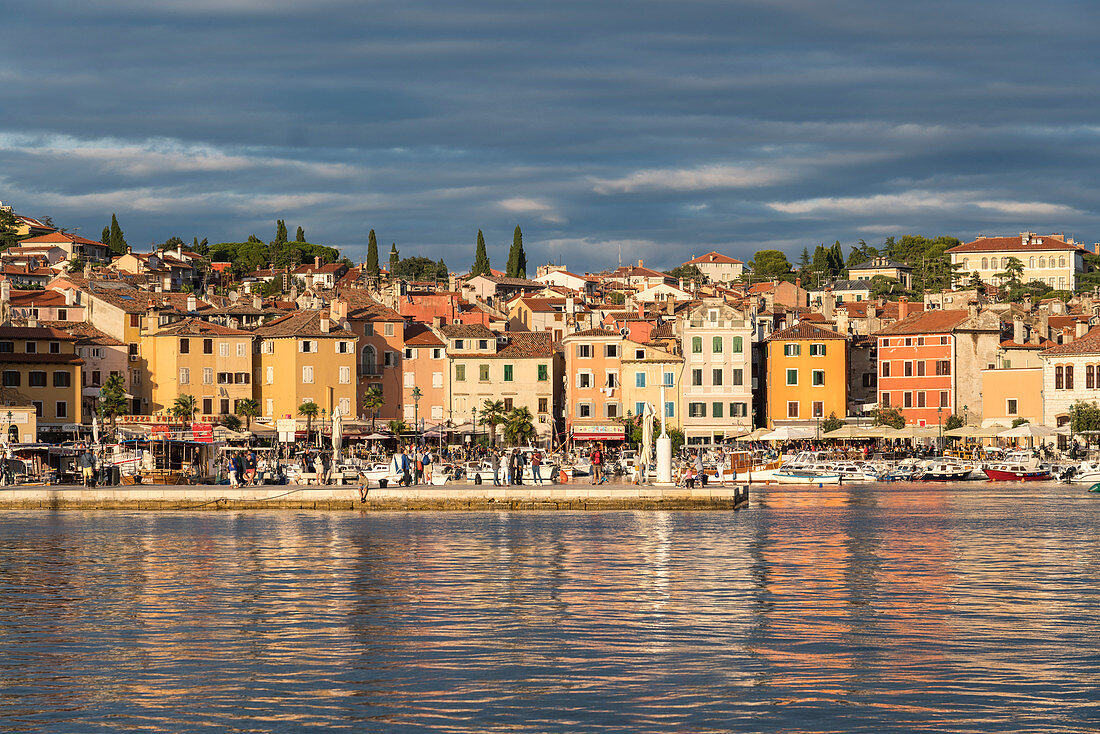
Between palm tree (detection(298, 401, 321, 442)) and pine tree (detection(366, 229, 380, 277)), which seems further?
pine tree (detection(366, 229, 380, 277))

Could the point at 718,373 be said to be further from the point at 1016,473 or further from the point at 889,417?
the point at 1016,473

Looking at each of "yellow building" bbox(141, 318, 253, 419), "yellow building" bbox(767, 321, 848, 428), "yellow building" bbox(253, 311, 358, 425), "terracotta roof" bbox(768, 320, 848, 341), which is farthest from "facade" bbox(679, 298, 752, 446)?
"yellow building" bbox(141, 318, 253, 419)

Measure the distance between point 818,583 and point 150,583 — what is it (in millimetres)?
13966

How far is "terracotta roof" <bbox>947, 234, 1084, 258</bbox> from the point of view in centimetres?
18950

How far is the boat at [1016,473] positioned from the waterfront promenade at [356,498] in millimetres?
27929

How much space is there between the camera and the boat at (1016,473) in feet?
259

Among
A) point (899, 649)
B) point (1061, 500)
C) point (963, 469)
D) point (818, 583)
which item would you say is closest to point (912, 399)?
point (963, 469)

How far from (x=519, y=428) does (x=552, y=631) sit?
6889 cm

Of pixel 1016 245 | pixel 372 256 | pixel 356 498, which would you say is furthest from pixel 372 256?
pixel 356 498

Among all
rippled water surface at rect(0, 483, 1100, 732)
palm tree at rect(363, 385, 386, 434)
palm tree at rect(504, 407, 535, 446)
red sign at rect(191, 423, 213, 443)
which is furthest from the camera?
palm tree at rect(363, 385, 386, 434)

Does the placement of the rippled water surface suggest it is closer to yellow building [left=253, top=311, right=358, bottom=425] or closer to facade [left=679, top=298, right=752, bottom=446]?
yellow building [left=253, top=311, right=358, bottom=425]

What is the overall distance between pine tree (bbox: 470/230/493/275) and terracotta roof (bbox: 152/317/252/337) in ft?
269

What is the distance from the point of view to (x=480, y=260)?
179 m

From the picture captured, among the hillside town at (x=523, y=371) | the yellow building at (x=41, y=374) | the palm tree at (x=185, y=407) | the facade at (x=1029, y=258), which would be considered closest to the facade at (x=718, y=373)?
the hillside town at (x=523, y=371)
